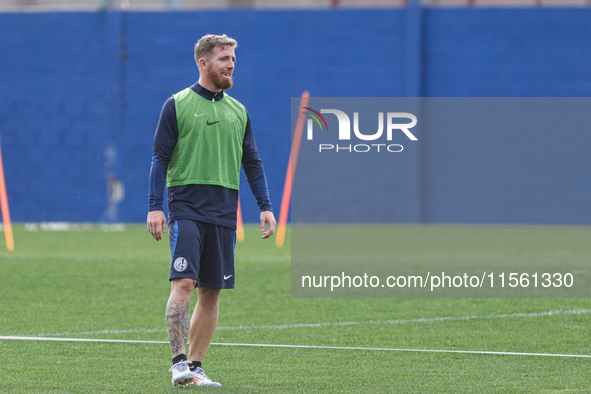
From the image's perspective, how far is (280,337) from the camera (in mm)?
6238

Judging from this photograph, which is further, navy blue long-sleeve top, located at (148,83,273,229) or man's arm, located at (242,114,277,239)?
man's arm, located at (242,114,277,239)

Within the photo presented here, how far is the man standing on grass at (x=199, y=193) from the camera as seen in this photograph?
179 inches

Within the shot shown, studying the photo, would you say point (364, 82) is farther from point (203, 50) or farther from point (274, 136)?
point (203, 50)

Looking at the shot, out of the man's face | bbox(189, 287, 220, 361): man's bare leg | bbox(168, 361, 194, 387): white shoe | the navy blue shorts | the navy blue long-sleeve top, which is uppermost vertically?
the man's face

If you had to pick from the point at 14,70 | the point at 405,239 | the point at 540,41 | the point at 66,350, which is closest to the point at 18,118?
the point at 14,70

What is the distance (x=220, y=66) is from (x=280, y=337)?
2309 millimetres

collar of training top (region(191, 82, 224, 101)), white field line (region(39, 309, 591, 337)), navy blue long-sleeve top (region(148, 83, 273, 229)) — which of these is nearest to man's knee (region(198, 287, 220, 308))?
navy blue long-sleeve top (region(148, 83, 273, 229))

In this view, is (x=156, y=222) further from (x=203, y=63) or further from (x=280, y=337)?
(x=280, y=337)

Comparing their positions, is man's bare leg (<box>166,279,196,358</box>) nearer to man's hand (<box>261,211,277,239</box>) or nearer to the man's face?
man's hand (<box>261,211,277,239</box>)

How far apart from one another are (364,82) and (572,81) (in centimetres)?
417

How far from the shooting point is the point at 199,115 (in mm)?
4637

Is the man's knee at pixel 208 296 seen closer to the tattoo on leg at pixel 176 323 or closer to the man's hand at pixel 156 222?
the tattoo on leg at pixel 176 323

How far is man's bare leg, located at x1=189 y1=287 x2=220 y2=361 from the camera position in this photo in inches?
186

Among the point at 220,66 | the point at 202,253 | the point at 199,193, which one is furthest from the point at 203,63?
the point at 202,253
